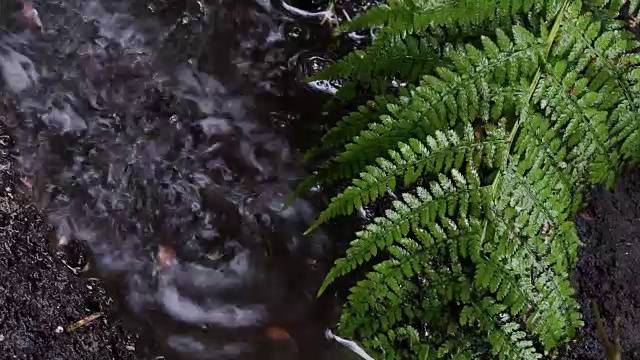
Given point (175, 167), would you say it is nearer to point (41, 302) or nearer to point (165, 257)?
point (165, 257)

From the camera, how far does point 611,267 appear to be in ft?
8.55

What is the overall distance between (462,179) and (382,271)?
1.28 ft

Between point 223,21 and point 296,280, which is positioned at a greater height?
point 223,21

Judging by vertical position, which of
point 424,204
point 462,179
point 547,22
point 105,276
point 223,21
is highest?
point 547,22

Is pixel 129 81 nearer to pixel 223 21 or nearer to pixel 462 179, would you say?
pixel 223 21

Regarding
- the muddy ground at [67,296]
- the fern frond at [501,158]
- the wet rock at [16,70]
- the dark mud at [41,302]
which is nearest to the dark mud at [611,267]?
the muddy ground at [67,296]

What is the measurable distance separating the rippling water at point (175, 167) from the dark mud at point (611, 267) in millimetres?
1096

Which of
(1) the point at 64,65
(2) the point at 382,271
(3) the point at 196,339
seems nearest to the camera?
(2) the point at 382,271

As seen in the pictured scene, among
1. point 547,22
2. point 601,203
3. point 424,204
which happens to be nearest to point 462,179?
→ point 424,204

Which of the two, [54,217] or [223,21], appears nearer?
[54,217]

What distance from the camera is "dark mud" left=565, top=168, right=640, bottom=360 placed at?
253 cm

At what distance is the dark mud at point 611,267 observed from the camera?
8.29 ft

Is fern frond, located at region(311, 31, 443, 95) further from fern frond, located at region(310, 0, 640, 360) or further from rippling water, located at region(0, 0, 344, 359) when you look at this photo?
rippling water, located at region(0, 0, 344, 359)

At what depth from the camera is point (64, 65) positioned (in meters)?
2.60
